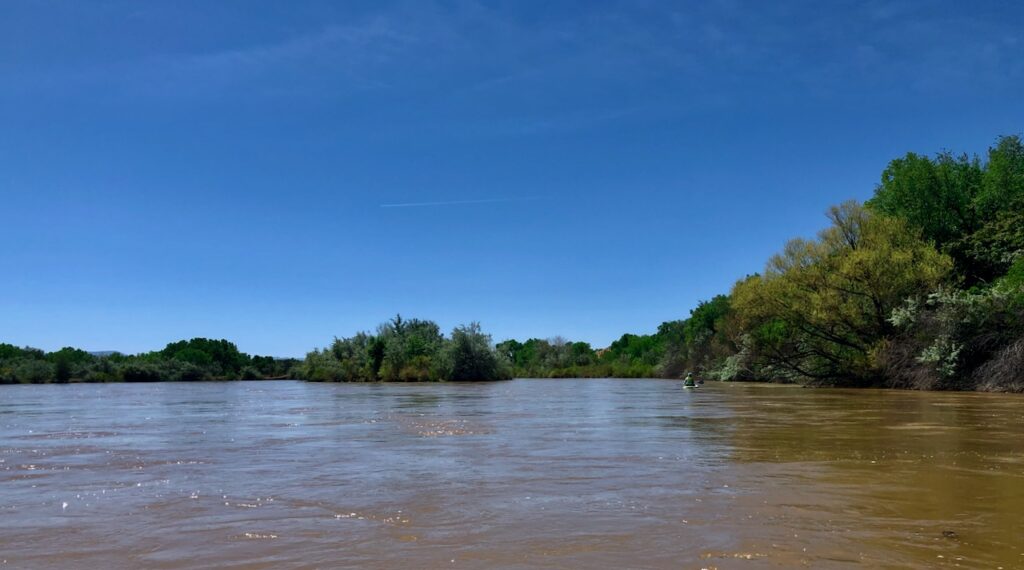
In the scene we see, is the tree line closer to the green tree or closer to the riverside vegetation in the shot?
the green tree

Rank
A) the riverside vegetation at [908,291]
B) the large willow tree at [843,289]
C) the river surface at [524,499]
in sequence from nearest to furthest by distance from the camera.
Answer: the river surface at [524,499]
the riverside vegetation at [908,291]
the large willow tree at [843,289]

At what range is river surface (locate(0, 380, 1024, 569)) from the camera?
491cm

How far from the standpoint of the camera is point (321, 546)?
5.16 metres

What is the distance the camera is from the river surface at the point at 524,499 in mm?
4910

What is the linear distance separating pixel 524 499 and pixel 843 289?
116ft

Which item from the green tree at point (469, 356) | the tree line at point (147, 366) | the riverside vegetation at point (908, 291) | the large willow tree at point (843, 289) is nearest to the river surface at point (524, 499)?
the riverside vegetation at point (908, 291)

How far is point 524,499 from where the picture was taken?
691cm

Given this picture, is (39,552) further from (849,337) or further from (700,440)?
(849,337)

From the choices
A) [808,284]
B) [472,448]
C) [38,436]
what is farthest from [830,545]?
[808,284]

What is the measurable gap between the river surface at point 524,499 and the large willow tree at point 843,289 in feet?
78.8

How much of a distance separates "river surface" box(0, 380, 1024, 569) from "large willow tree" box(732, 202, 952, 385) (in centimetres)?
2401

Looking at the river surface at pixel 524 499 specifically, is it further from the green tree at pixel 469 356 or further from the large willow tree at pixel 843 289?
the green tree at pixel 469 356

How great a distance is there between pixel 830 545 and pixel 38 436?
50.6 feet

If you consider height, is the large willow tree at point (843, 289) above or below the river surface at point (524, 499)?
above
